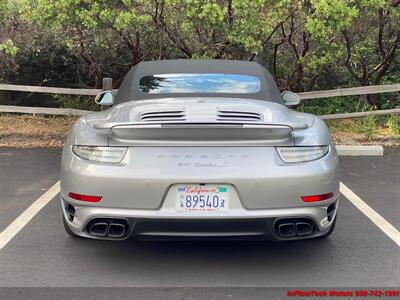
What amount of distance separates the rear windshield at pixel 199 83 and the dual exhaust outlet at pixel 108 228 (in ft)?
4.67

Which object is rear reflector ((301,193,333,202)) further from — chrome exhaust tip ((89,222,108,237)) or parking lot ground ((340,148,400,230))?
parking lot ground ((340,148,400,230))

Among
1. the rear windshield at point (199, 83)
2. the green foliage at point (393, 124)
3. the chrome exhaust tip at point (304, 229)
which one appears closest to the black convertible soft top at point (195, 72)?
the rear windshield at point (199, 83)

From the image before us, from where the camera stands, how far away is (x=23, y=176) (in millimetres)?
6758

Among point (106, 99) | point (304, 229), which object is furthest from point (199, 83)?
point (304, 229)

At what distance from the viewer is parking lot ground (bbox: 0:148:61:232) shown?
5.47 meters

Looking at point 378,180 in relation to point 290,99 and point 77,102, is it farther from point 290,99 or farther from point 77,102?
point 77,102

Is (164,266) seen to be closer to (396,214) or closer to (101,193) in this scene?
(101,193)

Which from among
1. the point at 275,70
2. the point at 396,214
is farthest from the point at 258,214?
the point at 275,70

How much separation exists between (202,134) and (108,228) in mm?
898

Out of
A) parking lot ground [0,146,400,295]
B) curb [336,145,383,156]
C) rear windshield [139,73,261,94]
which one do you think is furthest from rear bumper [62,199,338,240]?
curb [336,145,383,156]

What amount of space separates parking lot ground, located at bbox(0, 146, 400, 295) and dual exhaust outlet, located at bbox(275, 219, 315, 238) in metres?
0.33

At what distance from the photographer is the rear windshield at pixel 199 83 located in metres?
4.67

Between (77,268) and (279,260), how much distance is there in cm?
150

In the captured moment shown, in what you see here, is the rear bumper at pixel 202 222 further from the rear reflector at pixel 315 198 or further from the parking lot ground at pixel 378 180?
the parking lot ground at pixel 378 180
